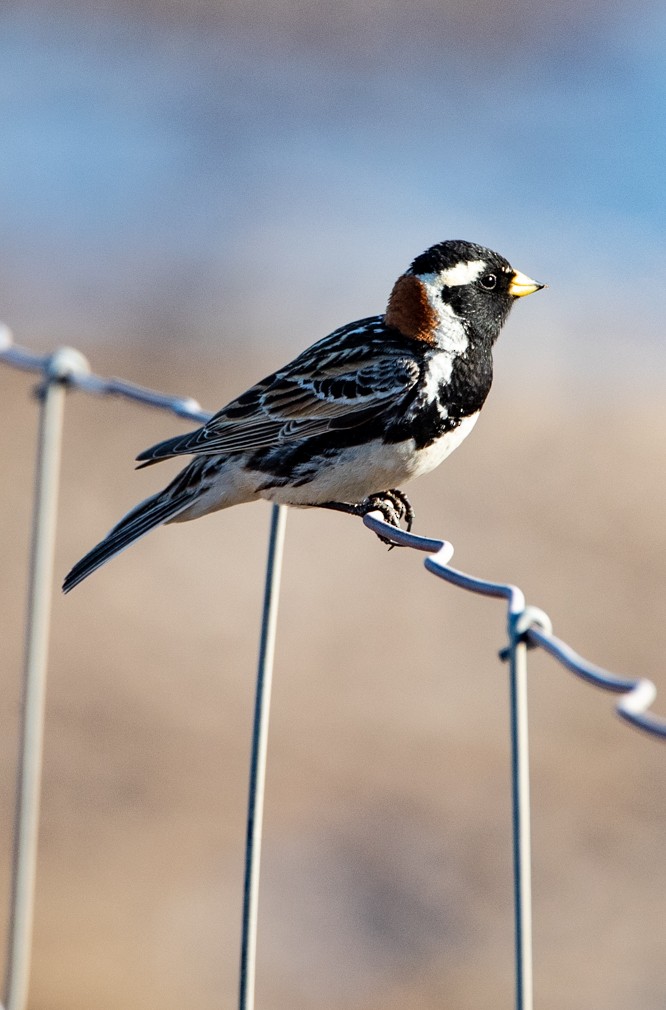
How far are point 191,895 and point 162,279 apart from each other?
26.6 feet

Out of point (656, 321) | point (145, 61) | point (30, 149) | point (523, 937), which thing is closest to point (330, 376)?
point (523, 937)

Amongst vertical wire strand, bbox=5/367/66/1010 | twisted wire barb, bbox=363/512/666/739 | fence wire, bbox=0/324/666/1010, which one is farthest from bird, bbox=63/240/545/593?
twisted wire barb, bbox=363/512/666/739

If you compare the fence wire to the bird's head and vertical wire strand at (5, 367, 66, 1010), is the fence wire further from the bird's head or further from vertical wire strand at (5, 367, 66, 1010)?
the bird's head

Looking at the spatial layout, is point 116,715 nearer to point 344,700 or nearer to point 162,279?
point 344,700

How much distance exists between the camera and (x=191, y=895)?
7.14 meters

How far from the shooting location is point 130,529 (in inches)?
202

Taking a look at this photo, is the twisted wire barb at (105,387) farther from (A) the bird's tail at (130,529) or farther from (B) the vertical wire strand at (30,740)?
(A) the bird's tail at (130,529)

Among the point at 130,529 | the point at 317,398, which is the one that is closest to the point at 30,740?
the point at 130,529

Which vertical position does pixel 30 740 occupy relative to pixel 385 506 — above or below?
below

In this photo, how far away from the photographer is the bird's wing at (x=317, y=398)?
16.2 feet

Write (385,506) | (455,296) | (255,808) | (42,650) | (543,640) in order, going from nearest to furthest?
(543,640) < (255,808) < (42,650) < (385,506) < (455,296)

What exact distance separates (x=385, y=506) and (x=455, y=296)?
2.46ft

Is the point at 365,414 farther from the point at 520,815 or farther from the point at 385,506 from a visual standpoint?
the point at 520,815

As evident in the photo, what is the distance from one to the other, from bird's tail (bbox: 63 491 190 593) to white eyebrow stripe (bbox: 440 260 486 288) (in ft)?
3.79
